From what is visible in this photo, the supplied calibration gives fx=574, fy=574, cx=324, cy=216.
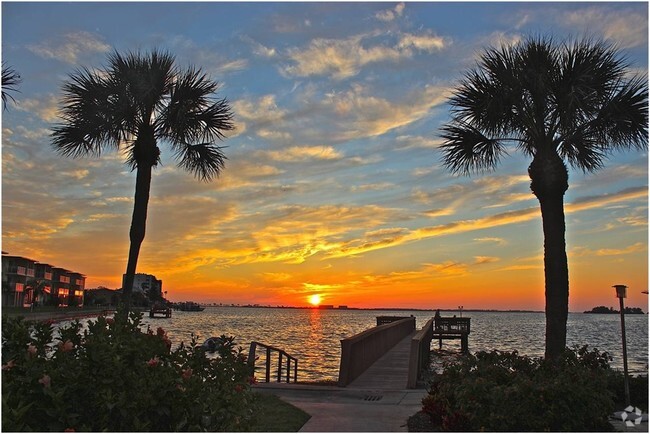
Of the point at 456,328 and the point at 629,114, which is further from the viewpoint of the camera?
the point at 456,328

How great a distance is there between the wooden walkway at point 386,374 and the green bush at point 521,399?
182 inches

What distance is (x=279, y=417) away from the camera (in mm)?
9930

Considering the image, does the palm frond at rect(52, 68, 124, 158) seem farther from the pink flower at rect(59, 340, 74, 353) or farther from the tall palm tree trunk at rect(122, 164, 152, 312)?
the pink flower at rect(59, 340, 74, 353)

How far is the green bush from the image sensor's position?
328 inches

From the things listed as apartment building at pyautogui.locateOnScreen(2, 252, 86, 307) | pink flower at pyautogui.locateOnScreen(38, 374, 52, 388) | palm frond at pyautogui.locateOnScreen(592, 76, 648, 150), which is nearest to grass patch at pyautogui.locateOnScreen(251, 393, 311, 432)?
pink flower at pyautogui.locateOnScreen(38, 374, 52, 388)

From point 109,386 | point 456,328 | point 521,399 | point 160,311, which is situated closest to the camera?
point 109,386

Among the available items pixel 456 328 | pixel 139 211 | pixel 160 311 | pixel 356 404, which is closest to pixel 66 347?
pixel 356 404

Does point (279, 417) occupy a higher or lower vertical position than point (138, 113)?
lower

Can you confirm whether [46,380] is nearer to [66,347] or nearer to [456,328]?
[66,347]

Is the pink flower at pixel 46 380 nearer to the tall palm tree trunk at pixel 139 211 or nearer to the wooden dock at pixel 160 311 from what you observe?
the tall palm tree trunk at pixel 139 211

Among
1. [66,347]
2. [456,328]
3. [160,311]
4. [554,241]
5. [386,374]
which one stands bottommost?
[160,311]

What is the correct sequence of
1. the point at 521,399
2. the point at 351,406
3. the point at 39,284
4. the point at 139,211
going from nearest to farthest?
1. the point at 521,399
2. the point at 351,406
3. the point at 139,211
4. the point at 39,284

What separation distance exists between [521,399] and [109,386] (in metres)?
5.89

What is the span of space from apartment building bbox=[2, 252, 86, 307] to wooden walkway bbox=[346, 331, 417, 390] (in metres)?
68.6
